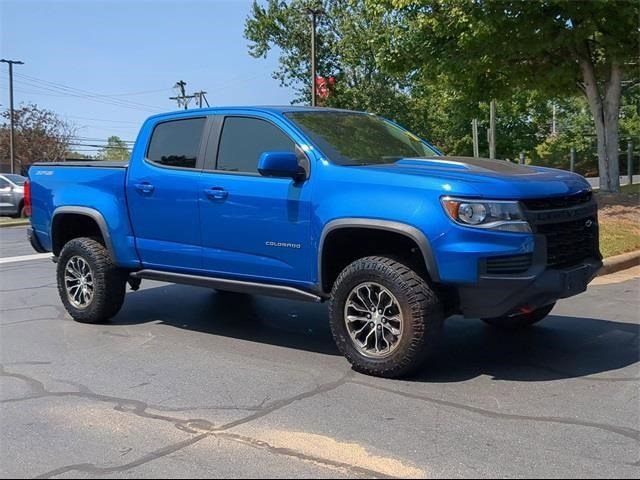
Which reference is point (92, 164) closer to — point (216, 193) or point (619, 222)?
point (216, 193)

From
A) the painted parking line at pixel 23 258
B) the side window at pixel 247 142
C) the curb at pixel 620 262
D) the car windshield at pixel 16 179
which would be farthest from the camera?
the car windshield at pixel 16 179

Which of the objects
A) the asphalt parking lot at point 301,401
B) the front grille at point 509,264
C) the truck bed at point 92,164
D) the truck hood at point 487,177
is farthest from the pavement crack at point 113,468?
the truck bed at point 92,164

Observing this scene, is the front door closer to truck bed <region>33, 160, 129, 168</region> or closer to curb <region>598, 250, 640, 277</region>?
truck bed <region>33, 160, 129, 168</region>

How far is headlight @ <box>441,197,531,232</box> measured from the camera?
4.47m

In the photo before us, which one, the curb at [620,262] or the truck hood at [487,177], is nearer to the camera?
the truck hood at [487,177]

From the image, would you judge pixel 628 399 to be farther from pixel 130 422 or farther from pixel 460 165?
pixel 130 422

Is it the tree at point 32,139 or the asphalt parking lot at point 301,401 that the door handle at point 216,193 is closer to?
the asphalt parking lot at point 301,401

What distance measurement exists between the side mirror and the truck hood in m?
0.55

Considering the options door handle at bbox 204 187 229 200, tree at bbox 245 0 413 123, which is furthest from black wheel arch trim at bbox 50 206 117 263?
tree at bbox 245 0 413 123

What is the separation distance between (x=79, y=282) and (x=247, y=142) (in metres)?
2.48

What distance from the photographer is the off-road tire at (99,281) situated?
6625mm

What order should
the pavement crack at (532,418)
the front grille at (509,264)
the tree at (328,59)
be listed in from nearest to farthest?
the pavement crack at (532,418) < the front grille at (509,264) < the tree at (328,59)

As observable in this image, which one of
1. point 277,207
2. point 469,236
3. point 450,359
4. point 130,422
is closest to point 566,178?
point 469,236

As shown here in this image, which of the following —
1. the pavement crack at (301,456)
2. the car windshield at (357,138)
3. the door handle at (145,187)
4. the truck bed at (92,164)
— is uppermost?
the car windshield at (357,138)
